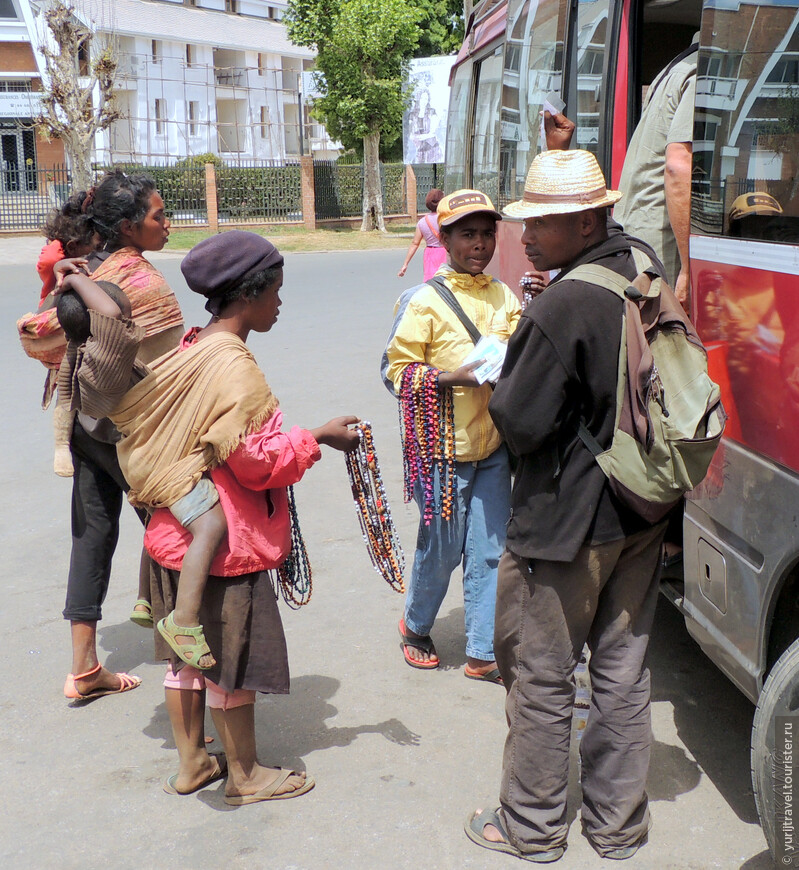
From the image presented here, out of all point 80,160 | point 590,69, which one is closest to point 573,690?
point 590,69

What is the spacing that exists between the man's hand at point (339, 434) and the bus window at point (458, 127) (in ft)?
17.8

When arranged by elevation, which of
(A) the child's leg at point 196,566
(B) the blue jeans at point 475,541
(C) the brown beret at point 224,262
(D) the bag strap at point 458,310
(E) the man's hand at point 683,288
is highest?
(C) the brown beret at point 224,262

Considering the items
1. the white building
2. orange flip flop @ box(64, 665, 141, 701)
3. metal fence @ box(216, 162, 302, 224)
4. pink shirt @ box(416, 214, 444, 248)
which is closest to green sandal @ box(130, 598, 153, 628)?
orange flip flop @ box(64, 665, 141, 701)

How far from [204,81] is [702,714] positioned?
46.7m

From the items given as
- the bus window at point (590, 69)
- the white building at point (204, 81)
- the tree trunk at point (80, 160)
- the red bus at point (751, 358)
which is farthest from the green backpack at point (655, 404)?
the white building at point (204, 81)

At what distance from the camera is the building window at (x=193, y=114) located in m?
44.5

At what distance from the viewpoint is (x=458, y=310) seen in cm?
364

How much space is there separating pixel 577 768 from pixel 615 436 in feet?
4.20

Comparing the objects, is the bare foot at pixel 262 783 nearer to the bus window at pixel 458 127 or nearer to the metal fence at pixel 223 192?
the bus window at pixel 458 127

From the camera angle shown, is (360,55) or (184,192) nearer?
(360,55)

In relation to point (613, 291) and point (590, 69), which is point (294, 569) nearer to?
point (613, 291)

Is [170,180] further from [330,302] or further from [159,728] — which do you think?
[159,728]

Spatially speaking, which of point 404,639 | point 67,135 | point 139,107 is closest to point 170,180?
point 67,135

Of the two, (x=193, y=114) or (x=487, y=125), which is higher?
(x=193, y=114)
